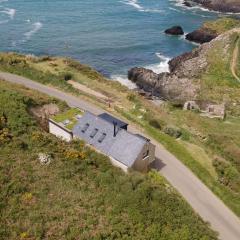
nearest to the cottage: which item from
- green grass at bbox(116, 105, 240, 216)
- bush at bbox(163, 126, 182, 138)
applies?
green grass at bbox(116, 105, 240, 216)

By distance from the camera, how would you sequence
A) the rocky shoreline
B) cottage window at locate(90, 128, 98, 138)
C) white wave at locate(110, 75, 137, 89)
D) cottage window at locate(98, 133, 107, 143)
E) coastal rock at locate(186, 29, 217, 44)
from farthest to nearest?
the rocky shoreline < coastal rock at locate(186, 29, 217, 44) < white wave at locate(110, 75, 137, 89) < cottage window at locate(90, 128, 98, 138) < cottage window at locate(98, 133, 107, 143)

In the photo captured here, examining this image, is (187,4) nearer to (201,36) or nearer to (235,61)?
(201,36)

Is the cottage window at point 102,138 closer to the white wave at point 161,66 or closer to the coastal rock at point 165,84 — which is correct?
the coastal rock at point 165,84

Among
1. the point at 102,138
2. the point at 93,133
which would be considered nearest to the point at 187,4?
the point at 93,133

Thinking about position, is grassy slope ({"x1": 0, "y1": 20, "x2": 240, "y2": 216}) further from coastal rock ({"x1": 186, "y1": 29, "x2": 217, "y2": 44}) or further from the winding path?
coastal rock ({"x1": 186, "y1": 29, "x2": 217, "y2": 44})

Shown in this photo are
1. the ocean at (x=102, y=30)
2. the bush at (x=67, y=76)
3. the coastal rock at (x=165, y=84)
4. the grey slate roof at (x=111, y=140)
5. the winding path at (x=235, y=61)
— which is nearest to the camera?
the grey slate roof at (x=111, y=140)

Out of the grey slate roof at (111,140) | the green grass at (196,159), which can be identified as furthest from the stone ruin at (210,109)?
the grey slate roof at (111,140)

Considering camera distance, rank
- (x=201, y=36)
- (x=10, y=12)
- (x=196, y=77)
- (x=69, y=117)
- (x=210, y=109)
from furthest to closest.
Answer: (x=10, y=12) → (x=201, y=36) → (x=196, y=77) → (x=210, y=109) → (x=69, y=117)
